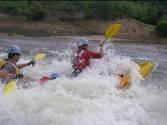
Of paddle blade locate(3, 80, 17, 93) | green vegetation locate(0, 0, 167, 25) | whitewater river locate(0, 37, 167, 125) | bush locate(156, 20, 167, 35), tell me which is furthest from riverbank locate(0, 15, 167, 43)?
paddle blade locate(3, 80, 17, 93)

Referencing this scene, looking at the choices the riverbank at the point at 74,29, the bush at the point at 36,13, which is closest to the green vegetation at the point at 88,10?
the bush at the point at 36,13

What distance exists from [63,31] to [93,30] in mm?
1601

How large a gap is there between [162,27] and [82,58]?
13819 mm

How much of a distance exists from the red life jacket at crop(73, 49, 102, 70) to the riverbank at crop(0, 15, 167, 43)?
13.3m

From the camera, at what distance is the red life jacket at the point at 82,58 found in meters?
11.2

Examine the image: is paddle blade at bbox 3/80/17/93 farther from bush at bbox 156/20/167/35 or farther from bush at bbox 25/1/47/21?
bush at bbox 25/1/47/21

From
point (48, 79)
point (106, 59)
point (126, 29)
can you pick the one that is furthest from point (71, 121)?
point (126, 29)

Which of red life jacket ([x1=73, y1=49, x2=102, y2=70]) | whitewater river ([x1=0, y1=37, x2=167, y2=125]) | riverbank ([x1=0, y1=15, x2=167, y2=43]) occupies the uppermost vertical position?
red life jacket ([x1=73, y1=49, x2=102, y2=70])

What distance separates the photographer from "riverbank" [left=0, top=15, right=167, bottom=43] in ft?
82.6

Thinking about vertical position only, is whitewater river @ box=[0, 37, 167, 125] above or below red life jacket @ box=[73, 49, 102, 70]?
below

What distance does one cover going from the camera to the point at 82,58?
11258 millimetres

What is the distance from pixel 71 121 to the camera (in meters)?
8.16

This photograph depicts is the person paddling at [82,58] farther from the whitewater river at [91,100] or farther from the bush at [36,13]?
the bush at [36,13]

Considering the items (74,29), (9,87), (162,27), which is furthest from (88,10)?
(9,87)
